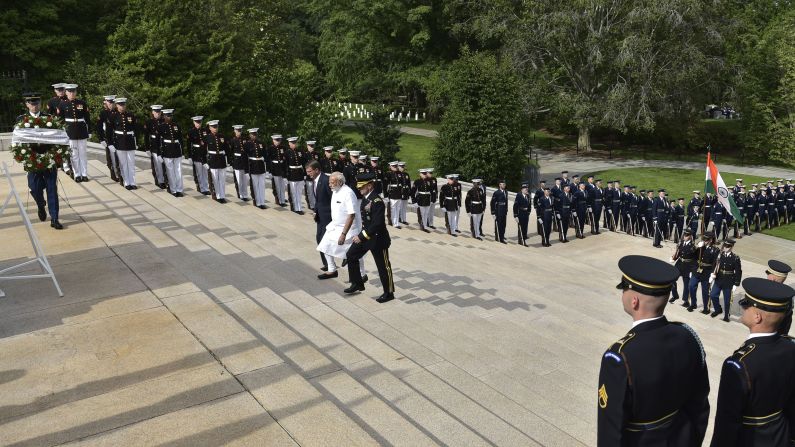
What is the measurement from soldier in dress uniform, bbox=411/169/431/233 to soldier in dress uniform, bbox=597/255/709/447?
1483cm

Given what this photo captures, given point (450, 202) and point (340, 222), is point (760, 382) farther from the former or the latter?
point (450, 202)

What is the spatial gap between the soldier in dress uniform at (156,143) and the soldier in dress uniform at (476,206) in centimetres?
829

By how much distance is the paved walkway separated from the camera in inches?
195

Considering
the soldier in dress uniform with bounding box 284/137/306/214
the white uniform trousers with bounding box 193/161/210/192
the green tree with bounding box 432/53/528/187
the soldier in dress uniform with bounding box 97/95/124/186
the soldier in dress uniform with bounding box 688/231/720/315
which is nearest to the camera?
the soldier in dress uniform with bounding box 688/231/720/315

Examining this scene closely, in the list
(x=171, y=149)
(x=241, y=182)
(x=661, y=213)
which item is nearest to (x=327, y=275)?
(x=171, y=149)

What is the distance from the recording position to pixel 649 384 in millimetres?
3447

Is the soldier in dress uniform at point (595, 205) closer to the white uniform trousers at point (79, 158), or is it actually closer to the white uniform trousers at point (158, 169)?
the white uniform trousers at point (158, 169)

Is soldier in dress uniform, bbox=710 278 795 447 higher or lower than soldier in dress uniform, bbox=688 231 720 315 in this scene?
higher

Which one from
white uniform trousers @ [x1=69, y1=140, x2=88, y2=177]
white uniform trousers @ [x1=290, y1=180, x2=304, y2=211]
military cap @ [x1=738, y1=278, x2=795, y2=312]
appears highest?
white uniform trousers @ [x1=69, y1=140, x2=88, y2=177]

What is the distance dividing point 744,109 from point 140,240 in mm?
38374

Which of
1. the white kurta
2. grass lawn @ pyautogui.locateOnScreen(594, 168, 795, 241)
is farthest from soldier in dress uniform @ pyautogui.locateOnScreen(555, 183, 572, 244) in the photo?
grass lawn @ pyautogui.locateOnScreen(594, 168, 795, 241)

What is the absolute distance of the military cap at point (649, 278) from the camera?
3.41 m

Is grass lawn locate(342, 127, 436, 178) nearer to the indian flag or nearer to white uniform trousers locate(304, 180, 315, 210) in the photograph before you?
white uniform trousers locate(304, 180, 315, 210)

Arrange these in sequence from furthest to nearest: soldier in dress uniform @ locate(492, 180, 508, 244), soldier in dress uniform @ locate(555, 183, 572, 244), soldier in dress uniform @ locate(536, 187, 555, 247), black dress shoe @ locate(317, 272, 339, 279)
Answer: soldier in dress uniform @ locate(555, 183, 572, 244), soldier in dress uniform @ locate(536, 187, 555, 247), soldier in dress uniform @ locate(492, 180, 508, 244), black dress shoe @ locate(317, 272, 339, 279)
